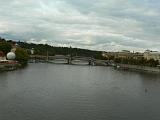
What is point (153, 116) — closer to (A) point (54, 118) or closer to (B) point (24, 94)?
(A) point (54, 118)

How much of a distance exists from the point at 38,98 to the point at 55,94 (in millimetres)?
2086

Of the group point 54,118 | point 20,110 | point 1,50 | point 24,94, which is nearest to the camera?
point 54,118

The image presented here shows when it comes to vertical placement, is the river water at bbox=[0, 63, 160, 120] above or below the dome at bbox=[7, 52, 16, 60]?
below

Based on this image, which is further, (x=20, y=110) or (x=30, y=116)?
(x=20, y=110)

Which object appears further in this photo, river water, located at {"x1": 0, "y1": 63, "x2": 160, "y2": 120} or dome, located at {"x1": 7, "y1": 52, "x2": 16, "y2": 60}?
dome, located at {"x1": 7, "y1": 52, "x2": 16, "y2": 60}

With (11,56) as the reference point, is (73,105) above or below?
below

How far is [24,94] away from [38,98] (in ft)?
5.22

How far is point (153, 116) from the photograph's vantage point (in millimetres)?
17422

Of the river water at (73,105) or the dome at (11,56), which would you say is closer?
the river water at (73,105)

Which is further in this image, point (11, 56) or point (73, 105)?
point (11, 56)

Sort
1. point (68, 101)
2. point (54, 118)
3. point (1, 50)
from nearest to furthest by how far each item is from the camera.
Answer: point (54, 118)
point (68, 101)
point (1, 50)

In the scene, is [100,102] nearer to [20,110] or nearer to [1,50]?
[20,110]

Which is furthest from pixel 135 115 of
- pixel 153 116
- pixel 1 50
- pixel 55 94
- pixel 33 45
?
pixel 33 45

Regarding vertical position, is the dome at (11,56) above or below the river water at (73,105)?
above
